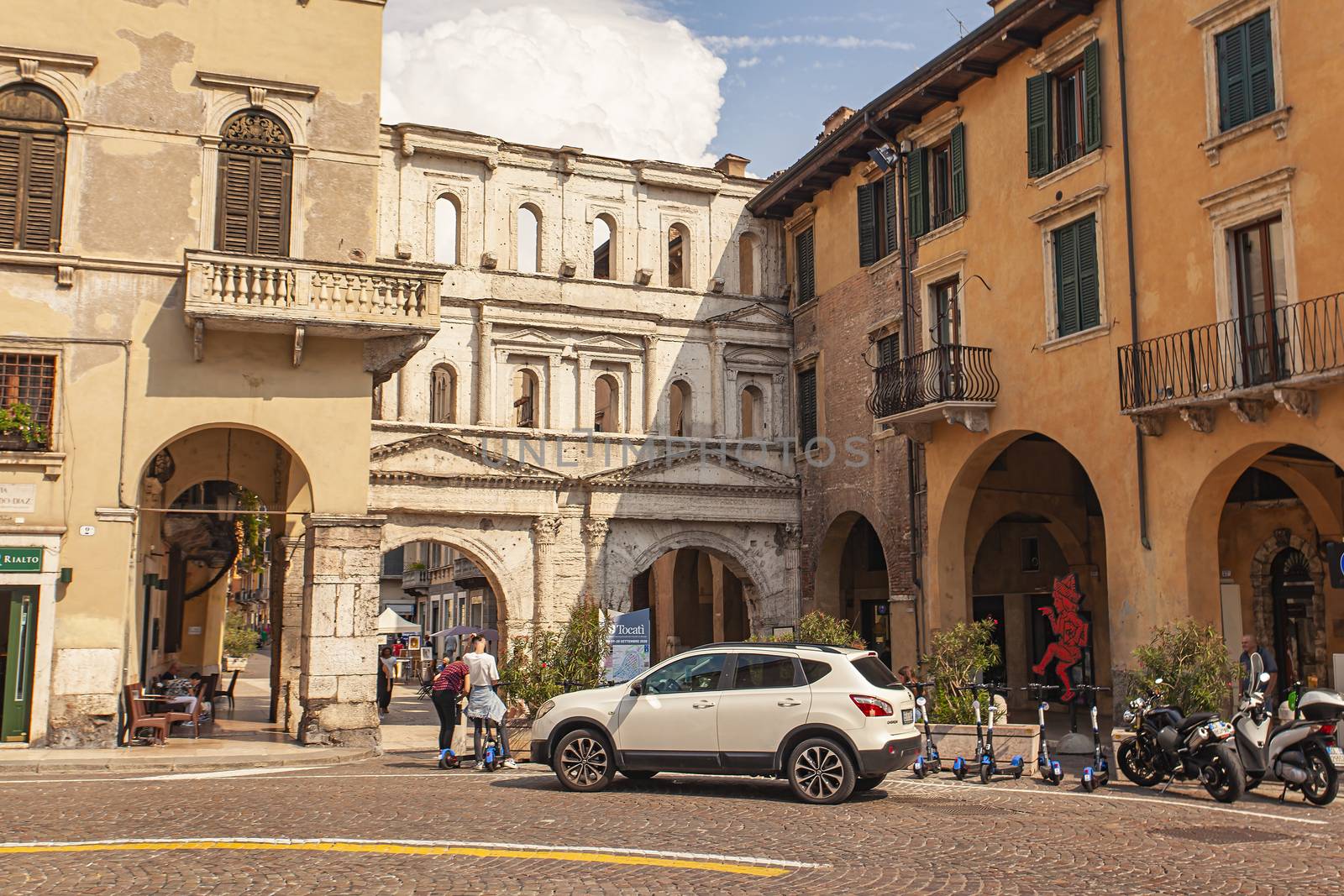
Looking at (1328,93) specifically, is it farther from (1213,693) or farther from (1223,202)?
(1213,693)

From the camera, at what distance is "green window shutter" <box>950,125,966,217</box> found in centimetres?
2372

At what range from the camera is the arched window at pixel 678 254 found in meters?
31.3

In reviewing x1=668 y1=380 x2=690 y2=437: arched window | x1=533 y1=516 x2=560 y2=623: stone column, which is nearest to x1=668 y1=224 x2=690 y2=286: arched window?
x1=668 y1=380 x2=690 y2=437: arched window

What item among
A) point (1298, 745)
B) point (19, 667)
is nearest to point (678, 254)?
point (19, 667)

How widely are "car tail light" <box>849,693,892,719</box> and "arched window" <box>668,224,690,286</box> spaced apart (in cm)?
1952

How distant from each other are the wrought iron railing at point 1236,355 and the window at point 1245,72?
2.84m

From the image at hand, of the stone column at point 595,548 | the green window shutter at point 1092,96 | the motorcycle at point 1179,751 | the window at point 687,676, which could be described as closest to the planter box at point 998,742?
the motorcycle at point 1179,751

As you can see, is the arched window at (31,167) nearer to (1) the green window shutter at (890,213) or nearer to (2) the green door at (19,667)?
(2) the green door at (19,667)

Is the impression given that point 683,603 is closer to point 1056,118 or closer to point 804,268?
point 804,268

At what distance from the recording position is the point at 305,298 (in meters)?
19.0

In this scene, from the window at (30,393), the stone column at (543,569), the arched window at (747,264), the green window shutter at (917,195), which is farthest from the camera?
the arched window at (747,264)

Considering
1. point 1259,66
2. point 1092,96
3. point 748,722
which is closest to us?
point 748,722

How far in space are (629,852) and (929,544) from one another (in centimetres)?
1560

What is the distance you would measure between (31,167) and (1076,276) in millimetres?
16120
